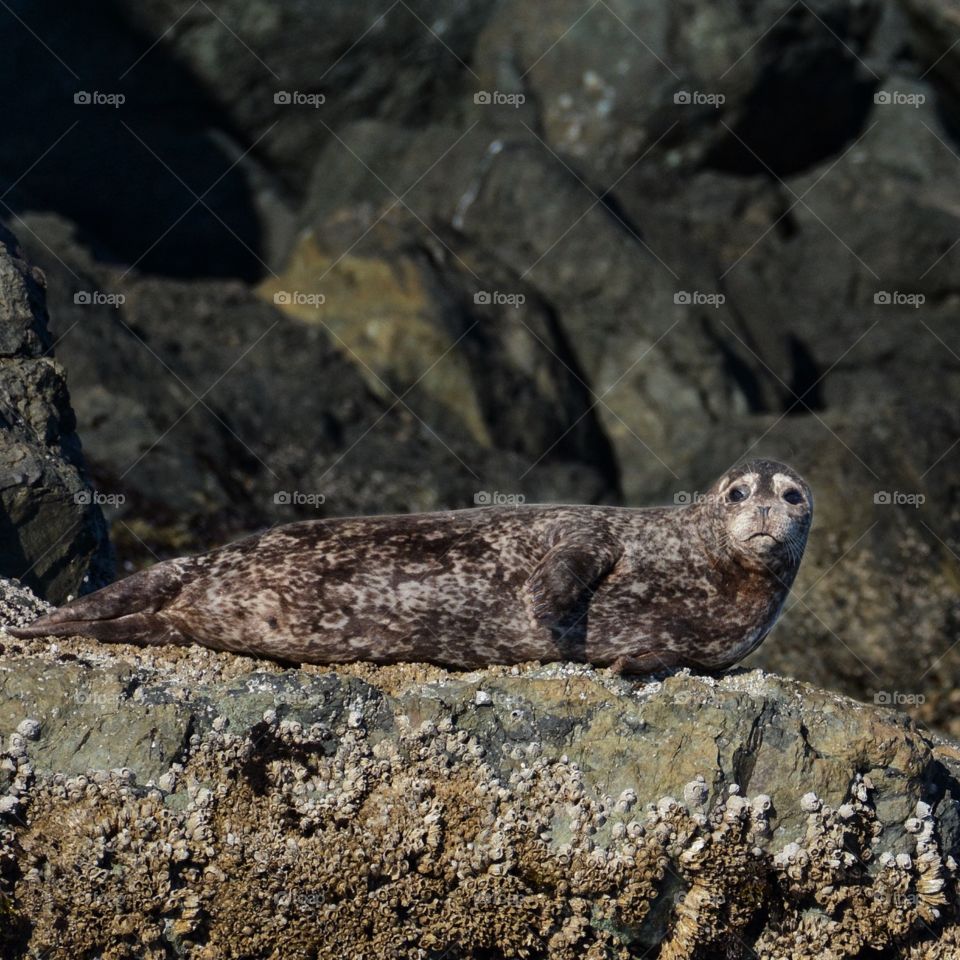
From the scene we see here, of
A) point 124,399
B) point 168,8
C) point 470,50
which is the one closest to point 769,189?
point 470,50

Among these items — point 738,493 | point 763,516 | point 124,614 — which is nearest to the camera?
point 124,614

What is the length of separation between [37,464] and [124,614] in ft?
3.29

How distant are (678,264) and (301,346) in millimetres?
6449

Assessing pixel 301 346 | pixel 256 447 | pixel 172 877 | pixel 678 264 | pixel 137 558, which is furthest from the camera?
pixel 678 264

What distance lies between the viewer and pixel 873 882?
7051mm

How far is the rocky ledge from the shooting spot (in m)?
6.71

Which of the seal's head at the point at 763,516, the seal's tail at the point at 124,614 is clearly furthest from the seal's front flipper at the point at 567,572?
the seal's tail at the point at 124,614

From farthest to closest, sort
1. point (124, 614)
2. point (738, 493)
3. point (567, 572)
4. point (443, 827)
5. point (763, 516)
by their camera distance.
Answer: point (738, 493), point (763, 516), point (124, 614), point (567, 572), point (443, 827)

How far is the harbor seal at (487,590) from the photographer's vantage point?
26.7 ft

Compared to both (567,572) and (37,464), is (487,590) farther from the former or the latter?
(37,464)

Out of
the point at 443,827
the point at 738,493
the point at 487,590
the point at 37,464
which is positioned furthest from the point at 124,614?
the point at 738,493

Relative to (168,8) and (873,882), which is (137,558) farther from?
(168,8)

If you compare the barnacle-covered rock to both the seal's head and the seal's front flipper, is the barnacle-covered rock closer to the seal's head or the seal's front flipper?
the seal's front flipper

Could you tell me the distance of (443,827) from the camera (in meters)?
6.86
